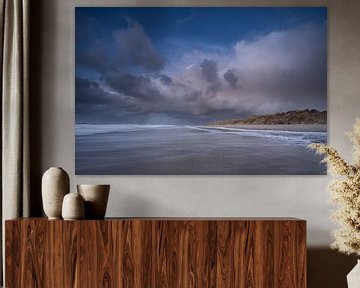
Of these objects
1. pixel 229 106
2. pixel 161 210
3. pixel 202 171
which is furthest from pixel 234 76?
pixel 161 210

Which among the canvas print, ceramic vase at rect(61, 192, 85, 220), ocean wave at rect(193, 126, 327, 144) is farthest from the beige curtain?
ocean wave at rect(193, 126, 327, 144)

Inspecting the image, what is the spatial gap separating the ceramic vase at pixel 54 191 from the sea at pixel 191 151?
453mm

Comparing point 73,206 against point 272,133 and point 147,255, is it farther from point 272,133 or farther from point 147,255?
point 272,133

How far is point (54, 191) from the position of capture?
146 inches

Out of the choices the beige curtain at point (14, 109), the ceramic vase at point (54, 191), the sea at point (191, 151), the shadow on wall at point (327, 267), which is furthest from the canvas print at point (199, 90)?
the shadow on wall at point (327, 267)

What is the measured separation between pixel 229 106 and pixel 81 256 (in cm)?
139

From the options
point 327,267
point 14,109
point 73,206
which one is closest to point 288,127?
point 327,267

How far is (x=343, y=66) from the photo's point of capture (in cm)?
417

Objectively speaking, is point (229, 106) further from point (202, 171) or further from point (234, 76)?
point (202, 171)

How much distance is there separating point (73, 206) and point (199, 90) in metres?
1.18

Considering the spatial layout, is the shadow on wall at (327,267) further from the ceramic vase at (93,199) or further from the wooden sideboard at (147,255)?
the ceramic vase at (93,199)

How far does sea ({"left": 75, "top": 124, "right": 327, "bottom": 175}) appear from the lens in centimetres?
416

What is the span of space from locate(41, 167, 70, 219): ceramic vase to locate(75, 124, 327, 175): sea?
453 millimetres

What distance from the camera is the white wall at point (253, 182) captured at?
4160mm
